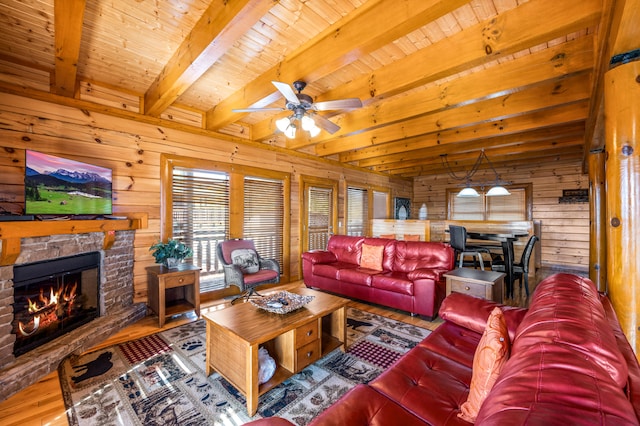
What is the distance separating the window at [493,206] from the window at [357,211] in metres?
3.15

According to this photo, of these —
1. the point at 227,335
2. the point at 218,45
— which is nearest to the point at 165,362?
the point at 227,335

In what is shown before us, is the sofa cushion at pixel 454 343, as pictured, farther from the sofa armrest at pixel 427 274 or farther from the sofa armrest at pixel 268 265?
the sofa armrest at pixel 268 265

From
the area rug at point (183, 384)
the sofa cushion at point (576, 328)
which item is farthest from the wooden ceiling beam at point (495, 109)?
the area rug at point (183, 384)

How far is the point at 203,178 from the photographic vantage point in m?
4.19

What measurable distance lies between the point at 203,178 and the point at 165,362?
2577mm

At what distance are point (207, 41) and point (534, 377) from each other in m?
2.61

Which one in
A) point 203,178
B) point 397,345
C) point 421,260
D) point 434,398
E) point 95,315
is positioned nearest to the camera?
point 434,398

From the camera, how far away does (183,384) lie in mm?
2129

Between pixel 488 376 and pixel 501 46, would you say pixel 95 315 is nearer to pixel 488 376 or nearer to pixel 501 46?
pixel 488 376

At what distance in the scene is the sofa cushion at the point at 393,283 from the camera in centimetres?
350

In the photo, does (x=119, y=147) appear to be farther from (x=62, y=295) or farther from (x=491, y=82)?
(x=491, y=82)

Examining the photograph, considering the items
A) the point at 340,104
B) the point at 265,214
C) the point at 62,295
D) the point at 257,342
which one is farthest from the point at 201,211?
the point at 257,342

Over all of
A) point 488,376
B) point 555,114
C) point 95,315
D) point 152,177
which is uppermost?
point 555,114

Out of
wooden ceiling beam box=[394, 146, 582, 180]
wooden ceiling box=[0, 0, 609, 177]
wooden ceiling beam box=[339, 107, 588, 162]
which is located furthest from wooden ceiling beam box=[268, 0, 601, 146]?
wooden ceiling beam box=[394, 146, 582, 180]
